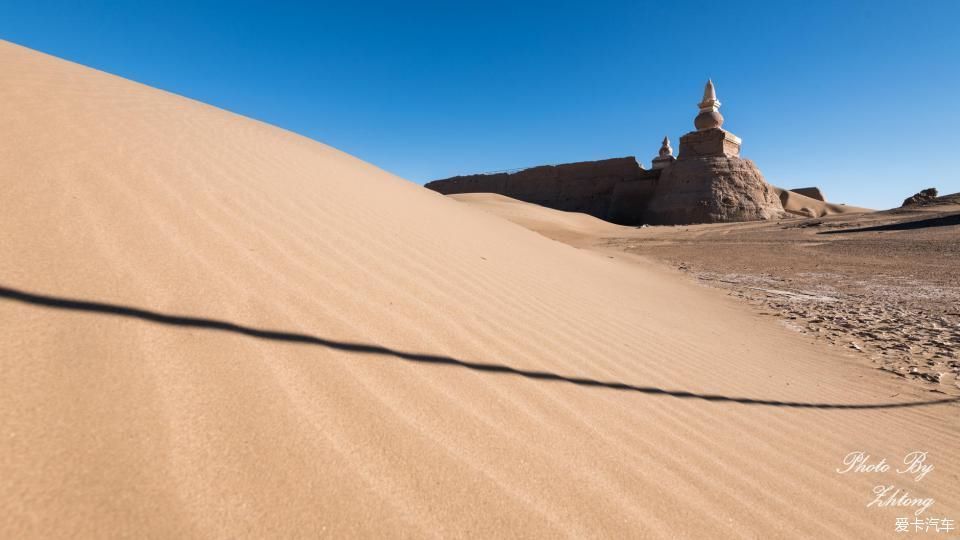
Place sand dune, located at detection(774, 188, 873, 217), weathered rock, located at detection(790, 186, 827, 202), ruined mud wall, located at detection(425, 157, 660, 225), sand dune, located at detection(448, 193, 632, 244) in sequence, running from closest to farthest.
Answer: sand dune, located at detection(448, 193, 632, 244) → ruined mud wall, located at detection(425, 157, 660, 225) → sand dune, located at detection(774, 188, 873, 217) → weathered rock, located at detection(790, 186, 827, 202)

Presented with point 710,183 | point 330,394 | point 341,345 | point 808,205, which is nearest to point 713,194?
point 710,183

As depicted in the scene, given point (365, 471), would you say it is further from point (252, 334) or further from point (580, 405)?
point (580, 405)

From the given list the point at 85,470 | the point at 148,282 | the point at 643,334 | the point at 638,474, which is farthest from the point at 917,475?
the point at 148,282

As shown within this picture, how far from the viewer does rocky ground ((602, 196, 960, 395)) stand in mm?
3803

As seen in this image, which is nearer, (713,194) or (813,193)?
(713,194)

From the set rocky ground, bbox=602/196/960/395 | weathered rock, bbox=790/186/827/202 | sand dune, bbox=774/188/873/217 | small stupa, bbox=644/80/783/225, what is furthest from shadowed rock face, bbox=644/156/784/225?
weathered rock, bbox=790/186/827/202

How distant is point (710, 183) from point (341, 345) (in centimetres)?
2637

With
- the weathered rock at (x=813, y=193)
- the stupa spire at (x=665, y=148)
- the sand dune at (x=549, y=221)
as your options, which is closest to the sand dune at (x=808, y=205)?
the weathered rock at (x=813, y=193)

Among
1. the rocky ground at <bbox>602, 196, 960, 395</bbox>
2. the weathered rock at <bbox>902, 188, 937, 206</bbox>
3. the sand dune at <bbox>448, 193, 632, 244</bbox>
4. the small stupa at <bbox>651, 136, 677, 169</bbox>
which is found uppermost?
the small stupa at <bbox>651, 136, 677, 169</bbox>

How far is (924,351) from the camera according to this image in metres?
3.68

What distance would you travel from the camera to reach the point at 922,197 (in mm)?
21750

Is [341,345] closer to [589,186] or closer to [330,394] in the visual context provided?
[330,394]

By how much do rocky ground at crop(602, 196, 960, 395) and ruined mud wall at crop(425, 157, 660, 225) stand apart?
12.5m

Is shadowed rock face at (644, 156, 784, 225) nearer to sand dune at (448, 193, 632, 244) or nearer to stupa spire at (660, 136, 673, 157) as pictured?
sand dune at (448, 193, 632, 244)
